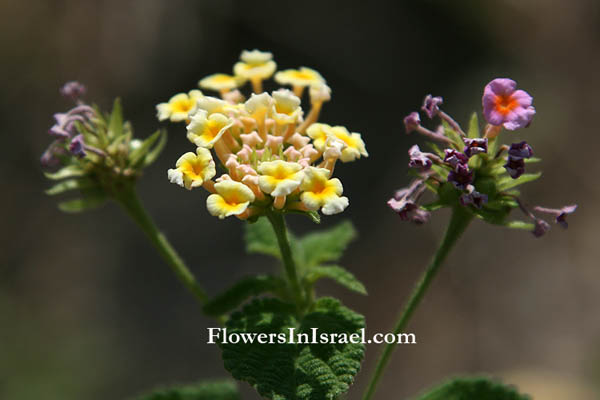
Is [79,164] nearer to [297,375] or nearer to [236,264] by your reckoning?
[297,375]

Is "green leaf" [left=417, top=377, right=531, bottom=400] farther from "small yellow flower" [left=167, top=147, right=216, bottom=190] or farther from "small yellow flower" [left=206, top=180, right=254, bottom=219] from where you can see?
"small yellow flower" [left=167, top=147, right=216, bottom=190]

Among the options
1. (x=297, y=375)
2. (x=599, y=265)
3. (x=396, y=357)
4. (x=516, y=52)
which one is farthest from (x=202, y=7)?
(x=297, y=375)

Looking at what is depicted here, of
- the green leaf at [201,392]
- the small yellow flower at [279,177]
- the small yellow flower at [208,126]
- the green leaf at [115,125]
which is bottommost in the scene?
the green leaf at [201,392]

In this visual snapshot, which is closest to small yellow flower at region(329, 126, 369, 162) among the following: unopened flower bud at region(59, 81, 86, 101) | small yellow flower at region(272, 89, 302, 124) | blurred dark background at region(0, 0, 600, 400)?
small yellow flower at region(272, 89, 302, 124)

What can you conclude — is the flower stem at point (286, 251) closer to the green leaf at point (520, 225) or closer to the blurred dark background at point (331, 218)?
the green leaf at point (520, 225)

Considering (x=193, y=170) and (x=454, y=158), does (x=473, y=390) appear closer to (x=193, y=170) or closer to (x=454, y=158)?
(x=454, y=158)

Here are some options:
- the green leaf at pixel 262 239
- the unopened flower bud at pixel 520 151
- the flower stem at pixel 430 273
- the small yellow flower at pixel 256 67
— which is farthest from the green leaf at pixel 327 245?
the unopened flower bud at pixel 520 151

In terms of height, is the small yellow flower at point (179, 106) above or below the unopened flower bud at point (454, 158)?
above
